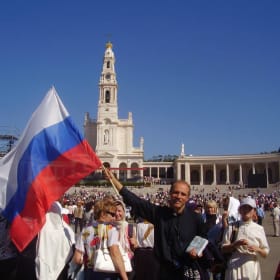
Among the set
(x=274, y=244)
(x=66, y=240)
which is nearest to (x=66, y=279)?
(x=66, y=240)

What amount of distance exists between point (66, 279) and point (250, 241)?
2.28 m

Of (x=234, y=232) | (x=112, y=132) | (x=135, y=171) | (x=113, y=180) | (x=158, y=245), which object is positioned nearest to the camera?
(x=158, y=245)

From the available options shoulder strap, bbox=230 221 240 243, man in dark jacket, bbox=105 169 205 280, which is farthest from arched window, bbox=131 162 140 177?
man in dark jacket, bbox=105 169 205 280

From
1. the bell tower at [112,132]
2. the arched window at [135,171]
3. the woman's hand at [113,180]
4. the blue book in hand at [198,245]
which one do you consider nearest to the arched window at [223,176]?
the bell tower at [112,132]

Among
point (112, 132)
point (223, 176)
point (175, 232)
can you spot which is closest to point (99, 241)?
point (175, 232)

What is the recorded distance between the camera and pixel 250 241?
447 centimetres

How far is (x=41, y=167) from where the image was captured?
16.4 feet

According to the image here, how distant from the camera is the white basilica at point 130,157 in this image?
76.6 meters

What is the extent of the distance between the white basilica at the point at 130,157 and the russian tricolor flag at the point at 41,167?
69213 millimetres

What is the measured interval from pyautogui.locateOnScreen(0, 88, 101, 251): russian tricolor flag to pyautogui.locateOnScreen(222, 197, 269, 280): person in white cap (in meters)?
1.92

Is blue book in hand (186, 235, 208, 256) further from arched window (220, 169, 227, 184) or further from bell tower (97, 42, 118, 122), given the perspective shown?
arched window (220, 169, 227, 184)

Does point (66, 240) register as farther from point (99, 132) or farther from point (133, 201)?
point (99, 132)

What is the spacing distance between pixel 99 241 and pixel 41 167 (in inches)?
49.3

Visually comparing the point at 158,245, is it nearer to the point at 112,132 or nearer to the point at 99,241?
the point at 99,241
